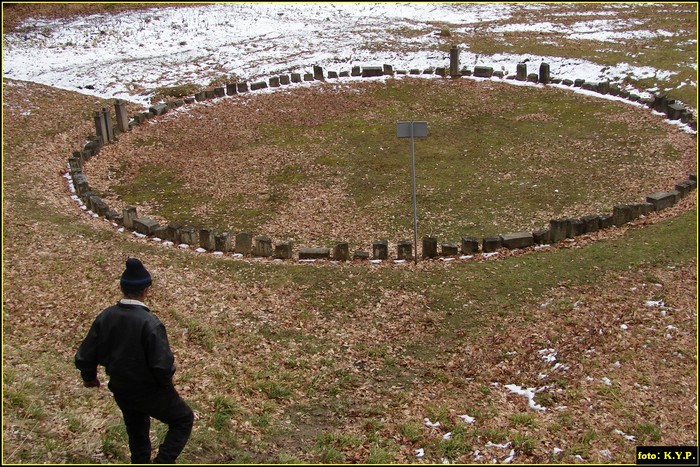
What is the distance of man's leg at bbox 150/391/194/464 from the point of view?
226 inches

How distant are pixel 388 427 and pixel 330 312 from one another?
3195 mm

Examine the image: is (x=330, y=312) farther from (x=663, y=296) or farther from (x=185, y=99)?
(x=185, y=99)

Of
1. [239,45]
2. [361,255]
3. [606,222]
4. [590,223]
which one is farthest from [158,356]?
[239,45]

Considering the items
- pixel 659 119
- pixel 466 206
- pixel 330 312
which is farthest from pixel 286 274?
pixel 659 119

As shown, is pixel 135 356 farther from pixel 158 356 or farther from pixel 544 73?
pixel 544 73

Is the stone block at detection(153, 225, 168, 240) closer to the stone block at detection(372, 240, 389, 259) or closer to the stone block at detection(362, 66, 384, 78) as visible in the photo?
the stone block at detection(372, 240, 389, 259)

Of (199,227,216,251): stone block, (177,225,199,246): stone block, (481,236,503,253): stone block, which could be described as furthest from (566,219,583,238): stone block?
(177,225,199,246): stone block

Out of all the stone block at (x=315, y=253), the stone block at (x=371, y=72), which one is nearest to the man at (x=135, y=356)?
the stone block at (x=315, y=253)

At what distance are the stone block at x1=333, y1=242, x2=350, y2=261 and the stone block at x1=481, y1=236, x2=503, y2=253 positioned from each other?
2.68 m

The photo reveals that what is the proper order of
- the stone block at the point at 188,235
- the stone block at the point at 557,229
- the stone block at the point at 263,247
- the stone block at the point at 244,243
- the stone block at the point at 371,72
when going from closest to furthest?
1. the stone block at the point at 557,229
2. the stone block at the point at 263,247
3. the stone block at the point at 244,243
4. the stone block at the point at 188,235
5. the stone block at the point at 371,72

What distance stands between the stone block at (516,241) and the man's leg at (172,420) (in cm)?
820

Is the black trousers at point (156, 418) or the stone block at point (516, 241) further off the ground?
the black trousers at point (156, 418)

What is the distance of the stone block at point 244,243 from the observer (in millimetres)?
12969

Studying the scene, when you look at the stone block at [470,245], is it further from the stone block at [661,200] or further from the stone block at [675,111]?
the stone block at [675,111]
